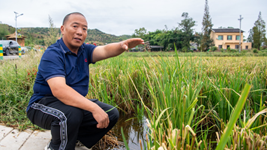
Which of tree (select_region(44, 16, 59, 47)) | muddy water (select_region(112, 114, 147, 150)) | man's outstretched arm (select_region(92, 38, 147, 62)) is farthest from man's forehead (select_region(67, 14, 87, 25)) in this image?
tree (select_region(44, 16, 59, 47))

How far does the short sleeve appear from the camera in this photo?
3.96 feet

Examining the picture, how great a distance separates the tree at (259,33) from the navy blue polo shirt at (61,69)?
153ft

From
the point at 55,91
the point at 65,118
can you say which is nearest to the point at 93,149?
the point at 65,118

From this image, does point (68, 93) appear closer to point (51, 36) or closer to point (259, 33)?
point (51, 36)

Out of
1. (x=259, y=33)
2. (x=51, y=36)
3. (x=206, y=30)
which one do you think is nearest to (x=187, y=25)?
(x=206, y=30)

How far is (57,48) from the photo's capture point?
4.52ft

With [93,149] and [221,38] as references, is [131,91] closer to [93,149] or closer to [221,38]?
[93,149]

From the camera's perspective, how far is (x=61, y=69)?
1262mm

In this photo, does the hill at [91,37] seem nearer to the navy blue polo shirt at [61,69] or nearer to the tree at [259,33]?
the navy blue polo shirt at [61,69]

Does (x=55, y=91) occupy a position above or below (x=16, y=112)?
above

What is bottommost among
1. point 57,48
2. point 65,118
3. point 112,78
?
point 65,118

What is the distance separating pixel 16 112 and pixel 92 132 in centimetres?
128

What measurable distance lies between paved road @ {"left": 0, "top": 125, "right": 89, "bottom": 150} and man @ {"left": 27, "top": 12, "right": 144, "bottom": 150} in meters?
0.27

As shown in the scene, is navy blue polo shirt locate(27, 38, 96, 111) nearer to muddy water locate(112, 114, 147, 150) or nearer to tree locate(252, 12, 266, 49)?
muddy water locate(112, 114, 147, 150)
